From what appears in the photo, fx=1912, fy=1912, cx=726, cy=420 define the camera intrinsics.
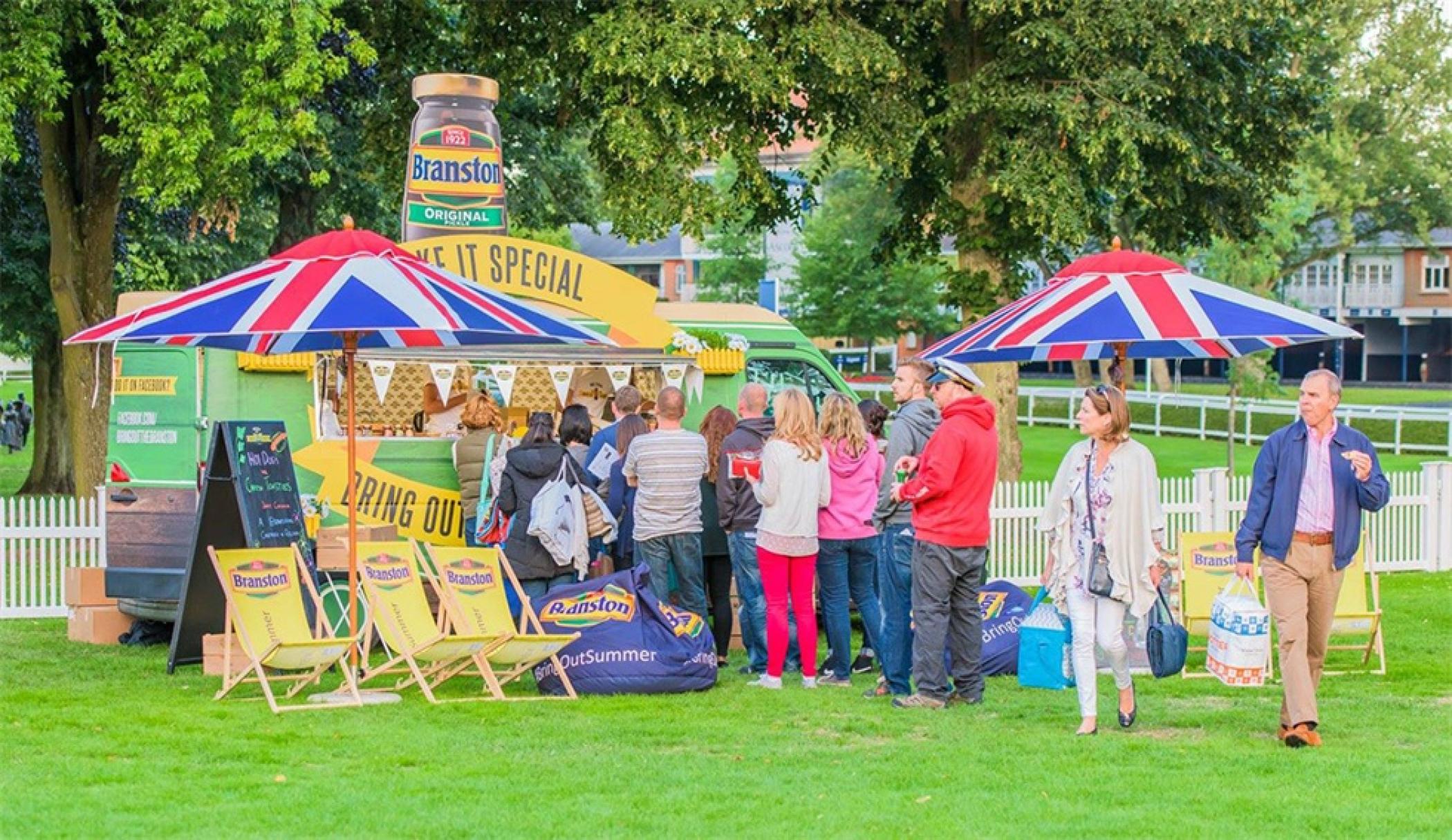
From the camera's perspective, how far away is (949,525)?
32.9ft

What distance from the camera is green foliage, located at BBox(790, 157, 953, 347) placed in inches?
1864

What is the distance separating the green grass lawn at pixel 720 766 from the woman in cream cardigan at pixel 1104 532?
0.47 meters

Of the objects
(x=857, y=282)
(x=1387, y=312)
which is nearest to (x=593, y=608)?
(x=857, y=282)

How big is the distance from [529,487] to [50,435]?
19.4 meters

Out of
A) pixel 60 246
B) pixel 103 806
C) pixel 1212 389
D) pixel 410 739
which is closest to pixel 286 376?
pixel 410 739

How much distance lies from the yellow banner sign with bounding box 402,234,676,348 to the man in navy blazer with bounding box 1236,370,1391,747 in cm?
541

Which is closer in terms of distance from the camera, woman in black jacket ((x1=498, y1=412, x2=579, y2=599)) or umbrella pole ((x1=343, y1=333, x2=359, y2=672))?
umbrella pole ((x1=343, y1=333, x2=359, y2=672))

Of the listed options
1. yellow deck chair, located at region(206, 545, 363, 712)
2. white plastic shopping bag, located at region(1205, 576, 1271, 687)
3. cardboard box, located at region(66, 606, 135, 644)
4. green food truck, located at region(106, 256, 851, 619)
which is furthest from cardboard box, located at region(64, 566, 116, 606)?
white plastic shopping bag, located at region(1205, 576, 1271, 687)

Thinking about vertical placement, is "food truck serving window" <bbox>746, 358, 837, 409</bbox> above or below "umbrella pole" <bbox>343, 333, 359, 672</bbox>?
above

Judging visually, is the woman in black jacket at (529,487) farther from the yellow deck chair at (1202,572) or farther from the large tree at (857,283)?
the large tree at (857,283)

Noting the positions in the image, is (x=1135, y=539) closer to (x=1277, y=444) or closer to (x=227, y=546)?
(x=1277, y=444)

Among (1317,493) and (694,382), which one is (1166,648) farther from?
(694,382)

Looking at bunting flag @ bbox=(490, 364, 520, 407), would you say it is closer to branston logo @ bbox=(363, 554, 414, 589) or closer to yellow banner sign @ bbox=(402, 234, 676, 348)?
yellow banner sign @ bbox=(402, 234, 676, 348)

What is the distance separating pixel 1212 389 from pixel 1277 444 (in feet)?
155
